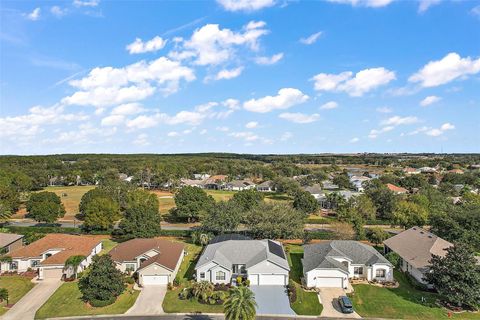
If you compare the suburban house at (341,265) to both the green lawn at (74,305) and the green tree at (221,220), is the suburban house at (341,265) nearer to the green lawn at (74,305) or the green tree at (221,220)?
the green tree at (221,220)

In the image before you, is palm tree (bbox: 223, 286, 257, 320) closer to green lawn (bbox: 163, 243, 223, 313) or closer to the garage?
green lawn (bbox: 163, 243, 223, 313)

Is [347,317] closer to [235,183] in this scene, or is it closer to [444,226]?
[444,226]

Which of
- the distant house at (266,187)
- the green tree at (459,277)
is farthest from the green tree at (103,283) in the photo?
the distant house at (266,187)

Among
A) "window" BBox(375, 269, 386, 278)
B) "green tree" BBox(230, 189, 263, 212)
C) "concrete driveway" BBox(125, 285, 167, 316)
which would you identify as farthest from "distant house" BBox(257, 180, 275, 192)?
→ "concrete driveway" BBox(125, 285, 167, 316)

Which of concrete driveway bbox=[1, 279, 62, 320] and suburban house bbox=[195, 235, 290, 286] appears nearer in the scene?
concrete driveway bbox=[1, 279, 62, 320]

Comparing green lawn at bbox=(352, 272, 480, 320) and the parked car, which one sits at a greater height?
the parked car

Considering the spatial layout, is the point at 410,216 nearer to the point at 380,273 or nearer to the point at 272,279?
the point at 380,273

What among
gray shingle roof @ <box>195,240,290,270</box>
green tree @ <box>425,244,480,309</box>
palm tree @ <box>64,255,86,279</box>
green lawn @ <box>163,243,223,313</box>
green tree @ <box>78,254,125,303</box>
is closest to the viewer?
green tree @ <box>425,244,480,309</box>

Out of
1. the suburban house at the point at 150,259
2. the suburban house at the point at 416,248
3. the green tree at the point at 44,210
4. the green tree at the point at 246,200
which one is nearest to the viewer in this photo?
the suburban house at the point at 150,259
